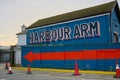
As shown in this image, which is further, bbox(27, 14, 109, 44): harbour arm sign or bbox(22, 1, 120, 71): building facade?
bbox(27, 14, 109, 44): harbour arm sign

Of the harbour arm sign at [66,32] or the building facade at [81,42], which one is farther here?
the harbour arm sign at [66,32]

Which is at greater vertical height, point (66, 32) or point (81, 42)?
point (66, 32)

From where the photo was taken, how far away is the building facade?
20859 mm

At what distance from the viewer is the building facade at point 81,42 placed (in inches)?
821

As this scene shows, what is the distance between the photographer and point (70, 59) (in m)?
23.7

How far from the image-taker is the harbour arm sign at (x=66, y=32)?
91.4 feet

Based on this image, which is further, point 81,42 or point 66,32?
point 66,32

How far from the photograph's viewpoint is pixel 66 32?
3130cm

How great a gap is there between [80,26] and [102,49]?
8.96m

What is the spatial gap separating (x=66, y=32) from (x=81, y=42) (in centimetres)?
305

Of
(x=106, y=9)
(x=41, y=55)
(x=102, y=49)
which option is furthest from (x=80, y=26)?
(x=102, y=49)

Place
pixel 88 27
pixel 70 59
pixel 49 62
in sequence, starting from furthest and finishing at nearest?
pixel 88 27, pixel 49 62, pixel 70 59

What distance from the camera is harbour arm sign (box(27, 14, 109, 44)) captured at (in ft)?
91.4

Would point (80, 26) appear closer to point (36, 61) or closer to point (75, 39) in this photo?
point (75, 39)
